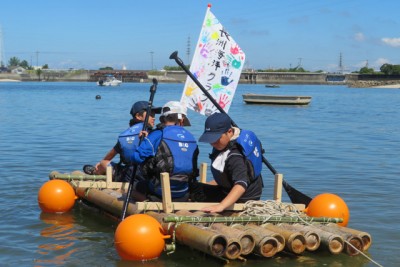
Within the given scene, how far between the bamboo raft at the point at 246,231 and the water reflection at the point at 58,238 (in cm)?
127

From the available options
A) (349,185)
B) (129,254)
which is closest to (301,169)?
(349,185)

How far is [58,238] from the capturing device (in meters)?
9.77

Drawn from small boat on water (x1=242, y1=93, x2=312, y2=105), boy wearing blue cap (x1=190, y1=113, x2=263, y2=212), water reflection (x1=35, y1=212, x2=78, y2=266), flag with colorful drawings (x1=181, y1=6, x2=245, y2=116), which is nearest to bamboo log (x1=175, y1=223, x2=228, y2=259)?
boy wearing blue cap (x1=190, y1=113, x2=263, y2=212)

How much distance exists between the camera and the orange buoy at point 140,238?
25.0 ft

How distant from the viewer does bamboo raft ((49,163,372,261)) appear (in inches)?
290

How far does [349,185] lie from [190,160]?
7.12 metres

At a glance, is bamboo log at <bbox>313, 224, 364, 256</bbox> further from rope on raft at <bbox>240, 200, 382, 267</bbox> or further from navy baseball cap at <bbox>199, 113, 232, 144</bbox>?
navy baseball cap at <bbox>199, 113, 232, 144</bbox>

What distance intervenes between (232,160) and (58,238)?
11.2 feet

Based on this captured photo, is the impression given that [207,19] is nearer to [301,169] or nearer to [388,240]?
[388,240]

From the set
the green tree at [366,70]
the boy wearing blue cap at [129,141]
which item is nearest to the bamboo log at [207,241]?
the boy wearing blue cap at [129,141]

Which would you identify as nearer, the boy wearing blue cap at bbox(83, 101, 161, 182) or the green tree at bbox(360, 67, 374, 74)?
the boy wearing blue cap at bbox(83, 101, 161, 182)

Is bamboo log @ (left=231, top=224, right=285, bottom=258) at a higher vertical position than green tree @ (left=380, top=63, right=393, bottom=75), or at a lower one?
lower

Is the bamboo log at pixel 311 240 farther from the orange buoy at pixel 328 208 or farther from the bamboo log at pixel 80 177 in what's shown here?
the bamboo log at pixel 80 177

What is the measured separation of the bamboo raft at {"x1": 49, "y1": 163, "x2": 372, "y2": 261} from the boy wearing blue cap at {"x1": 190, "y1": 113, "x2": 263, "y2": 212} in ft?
0.99
